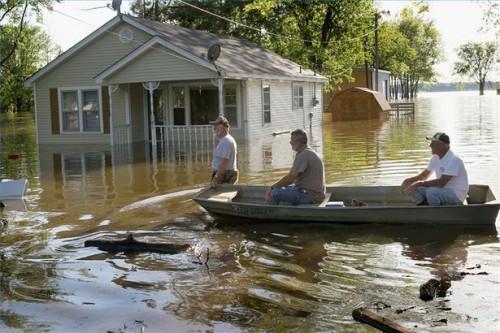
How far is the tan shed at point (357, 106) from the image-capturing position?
128 feet

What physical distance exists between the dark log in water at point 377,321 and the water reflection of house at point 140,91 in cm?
1800

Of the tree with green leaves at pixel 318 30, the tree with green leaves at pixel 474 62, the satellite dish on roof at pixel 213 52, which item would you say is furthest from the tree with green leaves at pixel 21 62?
the tree with green leaves at pixel 474 62

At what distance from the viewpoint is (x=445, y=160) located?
346 inches

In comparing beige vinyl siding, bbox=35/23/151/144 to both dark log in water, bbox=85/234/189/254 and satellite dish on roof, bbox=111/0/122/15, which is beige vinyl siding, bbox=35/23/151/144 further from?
dark log in water, bbox=85/234/189/254

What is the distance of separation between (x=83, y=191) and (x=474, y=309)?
9.58 metres

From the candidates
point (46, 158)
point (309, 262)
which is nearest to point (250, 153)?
point (46, 158)

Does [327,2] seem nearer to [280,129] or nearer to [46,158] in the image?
[280,129]

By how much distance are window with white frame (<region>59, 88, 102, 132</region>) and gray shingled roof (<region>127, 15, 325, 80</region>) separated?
376 centimetres

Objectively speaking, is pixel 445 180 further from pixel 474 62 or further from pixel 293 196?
pixel 474 62

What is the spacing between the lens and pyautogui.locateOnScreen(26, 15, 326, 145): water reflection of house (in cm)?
2312

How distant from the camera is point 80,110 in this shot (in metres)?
26.0

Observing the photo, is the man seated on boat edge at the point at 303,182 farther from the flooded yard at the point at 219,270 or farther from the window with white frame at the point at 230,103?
the window with white frame at the point at 230,103

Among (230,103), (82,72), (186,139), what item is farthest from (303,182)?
(82,72)

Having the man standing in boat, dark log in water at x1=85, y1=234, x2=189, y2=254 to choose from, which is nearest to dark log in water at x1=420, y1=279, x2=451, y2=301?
dark log in water at x1=85, y1=234, x2=189, y2=254
